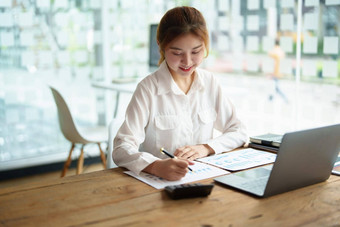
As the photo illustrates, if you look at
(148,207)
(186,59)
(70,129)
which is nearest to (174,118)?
(186,59)

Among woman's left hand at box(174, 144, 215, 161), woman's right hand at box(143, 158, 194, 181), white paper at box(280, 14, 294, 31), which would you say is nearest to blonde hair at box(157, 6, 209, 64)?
woman's left hand at box(174, 144, 215, 161)

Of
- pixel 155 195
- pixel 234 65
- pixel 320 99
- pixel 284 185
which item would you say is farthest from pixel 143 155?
pixel 234 65

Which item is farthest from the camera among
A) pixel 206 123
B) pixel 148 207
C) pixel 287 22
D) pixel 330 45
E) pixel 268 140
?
pixel 287 22

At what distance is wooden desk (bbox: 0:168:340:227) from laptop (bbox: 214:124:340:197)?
0.09 ft

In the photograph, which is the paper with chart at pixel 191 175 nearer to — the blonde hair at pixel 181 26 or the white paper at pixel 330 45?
the blonde hair at pixel 181 26

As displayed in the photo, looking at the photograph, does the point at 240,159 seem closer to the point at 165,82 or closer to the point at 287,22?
the point at 165,82

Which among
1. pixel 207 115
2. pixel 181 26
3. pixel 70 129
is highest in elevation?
pixel 181 26

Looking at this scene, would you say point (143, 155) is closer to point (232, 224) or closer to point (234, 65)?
point (232, 224)

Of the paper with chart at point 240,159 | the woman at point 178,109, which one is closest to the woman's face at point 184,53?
the woman at point 178,109

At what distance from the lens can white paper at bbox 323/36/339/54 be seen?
138 inches

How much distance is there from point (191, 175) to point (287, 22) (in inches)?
111

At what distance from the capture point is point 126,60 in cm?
457

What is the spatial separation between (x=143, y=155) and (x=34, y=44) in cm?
283

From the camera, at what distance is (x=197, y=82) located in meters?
1.93
